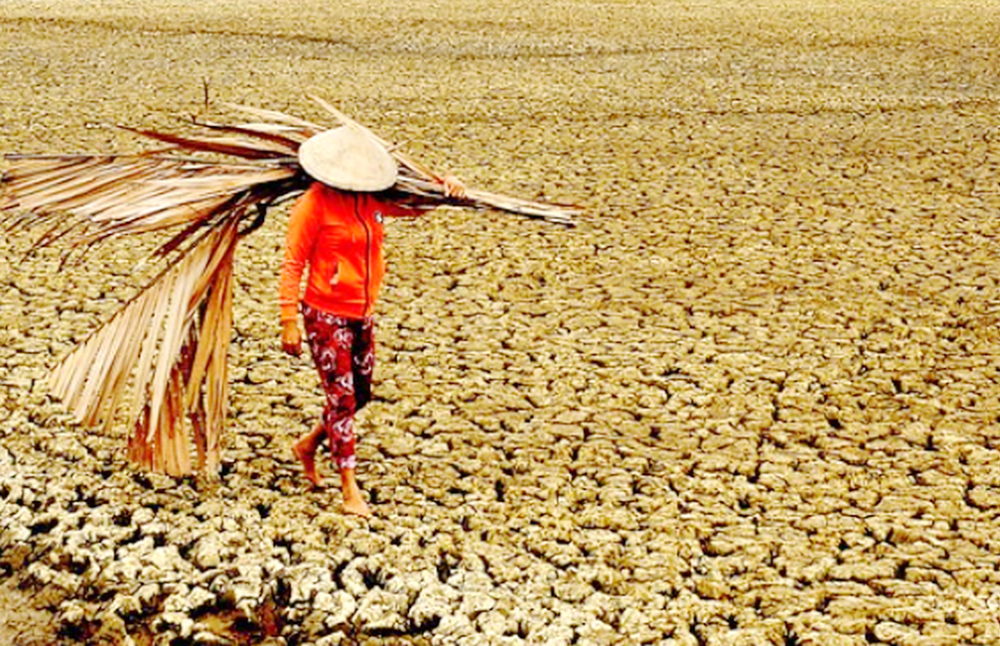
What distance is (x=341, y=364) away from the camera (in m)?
4.12

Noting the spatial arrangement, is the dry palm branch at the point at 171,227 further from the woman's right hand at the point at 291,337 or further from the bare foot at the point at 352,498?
the bare foot at the point at 352,498

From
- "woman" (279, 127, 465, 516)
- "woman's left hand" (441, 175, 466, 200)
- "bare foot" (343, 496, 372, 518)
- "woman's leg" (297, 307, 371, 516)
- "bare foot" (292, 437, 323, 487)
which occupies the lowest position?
"bare foot" (343, 496, 372, 518)

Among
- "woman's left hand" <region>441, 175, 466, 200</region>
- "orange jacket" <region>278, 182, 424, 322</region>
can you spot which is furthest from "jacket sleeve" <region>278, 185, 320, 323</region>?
"woman's left hand" <region>441, 175, 466, 200</region>

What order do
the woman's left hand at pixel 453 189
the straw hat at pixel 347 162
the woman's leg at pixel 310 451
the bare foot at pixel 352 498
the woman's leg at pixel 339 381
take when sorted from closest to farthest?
the straw hat at pixel 347 162, the woman's leg at pixel 339 381, the woman's left hand at pixel 453 189, the bare foot at pixel 352 498, the woman's leg at pixel 310 451

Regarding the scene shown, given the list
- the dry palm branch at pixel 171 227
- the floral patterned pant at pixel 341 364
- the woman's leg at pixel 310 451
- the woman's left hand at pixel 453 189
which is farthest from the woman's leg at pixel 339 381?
the woman's left hand at pixel 453 189

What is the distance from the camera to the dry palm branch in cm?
411

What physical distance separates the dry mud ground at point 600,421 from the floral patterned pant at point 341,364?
0.99 feet

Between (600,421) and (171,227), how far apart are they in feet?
6.13

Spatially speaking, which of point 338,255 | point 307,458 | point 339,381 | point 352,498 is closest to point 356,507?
point 352,498

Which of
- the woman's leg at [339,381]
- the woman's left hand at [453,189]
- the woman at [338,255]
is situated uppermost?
the woman's left hand at [453,189]

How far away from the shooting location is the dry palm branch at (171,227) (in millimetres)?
4109

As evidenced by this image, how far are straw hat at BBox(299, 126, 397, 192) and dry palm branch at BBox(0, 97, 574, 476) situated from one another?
146 mm

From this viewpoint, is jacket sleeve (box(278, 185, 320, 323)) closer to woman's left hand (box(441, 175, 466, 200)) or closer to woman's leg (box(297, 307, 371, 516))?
woman's leg (box(297, 307, 371, 516))

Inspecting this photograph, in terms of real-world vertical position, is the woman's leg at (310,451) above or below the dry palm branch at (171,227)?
below
